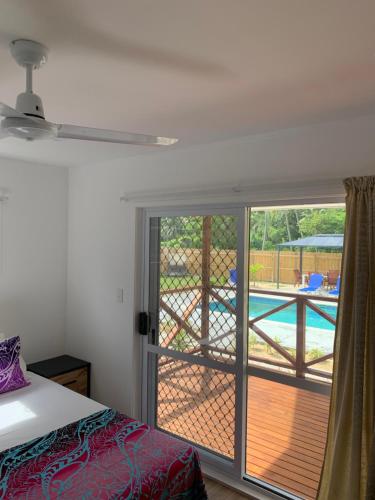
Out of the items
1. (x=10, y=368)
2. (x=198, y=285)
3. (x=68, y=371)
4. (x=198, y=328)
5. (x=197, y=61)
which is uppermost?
(x=197, y=61)

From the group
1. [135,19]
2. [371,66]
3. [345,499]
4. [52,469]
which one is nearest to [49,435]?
[52,469]

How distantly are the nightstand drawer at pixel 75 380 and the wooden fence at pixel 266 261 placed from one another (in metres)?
1.41

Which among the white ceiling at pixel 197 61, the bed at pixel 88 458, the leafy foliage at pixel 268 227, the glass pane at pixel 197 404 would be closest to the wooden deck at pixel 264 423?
the glass pane at pixel 197 404

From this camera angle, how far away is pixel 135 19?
1208 millimetres

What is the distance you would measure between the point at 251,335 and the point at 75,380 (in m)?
1.77

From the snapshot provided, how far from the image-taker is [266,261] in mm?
2699

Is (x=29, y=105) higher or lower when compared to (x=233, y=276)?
higher

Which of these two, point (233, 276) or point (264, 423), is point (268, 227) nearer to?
point (233, 276)

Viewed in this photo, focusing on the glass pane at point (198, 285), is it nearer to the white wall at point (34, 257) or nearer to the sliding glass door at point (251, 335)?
the sliding glass door at point (251, 335)

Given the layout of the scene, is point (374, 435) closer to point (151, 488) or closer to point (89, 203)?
point (151, 488)

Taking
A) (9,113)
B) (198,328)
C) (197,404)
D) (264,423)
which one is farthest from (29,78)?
(264,423)

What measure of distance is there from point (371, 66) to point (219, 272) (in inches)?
66.2

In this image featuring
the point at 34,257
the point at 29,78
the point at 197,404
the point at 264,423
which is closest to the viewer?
the point at 29,78

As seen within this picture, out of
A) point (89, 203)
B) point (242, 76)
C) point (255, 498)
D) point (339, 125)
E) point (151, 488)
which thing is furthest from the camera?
point (89, 203)
